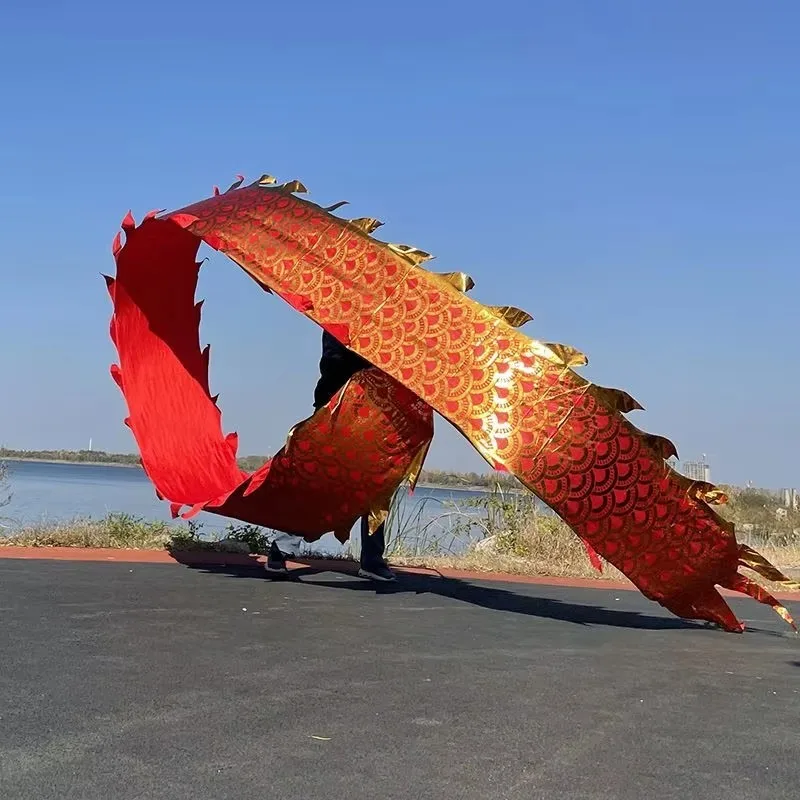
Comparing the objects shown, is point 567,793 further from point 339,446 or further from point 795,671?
point 339,446

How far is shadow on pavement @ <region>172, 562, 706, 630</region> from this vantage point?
6.41 m

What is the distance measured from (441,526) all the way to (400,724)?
793cm

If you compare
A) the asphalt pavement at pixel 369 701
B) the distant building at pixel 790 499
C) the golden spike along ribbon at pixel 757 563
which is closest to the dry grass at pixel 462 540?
the asphalt pavement at pixel 369 701

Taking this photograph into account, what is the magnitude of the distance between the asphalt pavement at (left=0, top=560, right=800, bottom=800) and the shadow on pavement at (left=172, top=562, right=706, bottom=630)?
183 mm

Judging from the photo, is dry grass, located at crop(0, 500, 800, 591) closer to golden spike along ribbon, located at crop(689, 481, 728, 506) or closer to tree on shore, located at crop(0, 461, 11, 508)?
tree on shore, located at crop(0, 461, 11, 508)

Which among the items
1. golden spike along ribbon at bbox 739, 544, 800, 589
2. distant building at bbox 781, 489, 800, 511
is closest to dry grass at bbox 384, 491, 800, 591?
golden spike along ribbon at bbox 739, 544, 800, 589

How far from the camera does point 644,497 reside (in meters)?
5.61

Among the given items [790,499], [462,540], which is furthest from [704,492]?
[790,499]

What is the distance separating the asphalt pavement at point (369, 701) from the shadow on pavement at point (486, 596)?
183 millimetres

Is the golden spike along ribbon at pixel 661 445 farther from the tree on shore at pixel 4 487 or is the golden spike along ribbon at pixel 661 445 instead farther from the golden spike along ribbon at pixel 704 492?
the tree on shore at pixel 4 487

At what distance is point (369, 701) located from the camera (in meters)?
3.65

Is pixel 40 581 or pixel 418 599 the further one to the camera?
pixel 418 599

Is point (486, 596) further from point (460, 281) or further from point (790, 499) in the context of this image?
point (790, 499)

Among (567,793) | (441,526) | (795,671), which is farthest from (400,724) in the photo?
(441,526)
